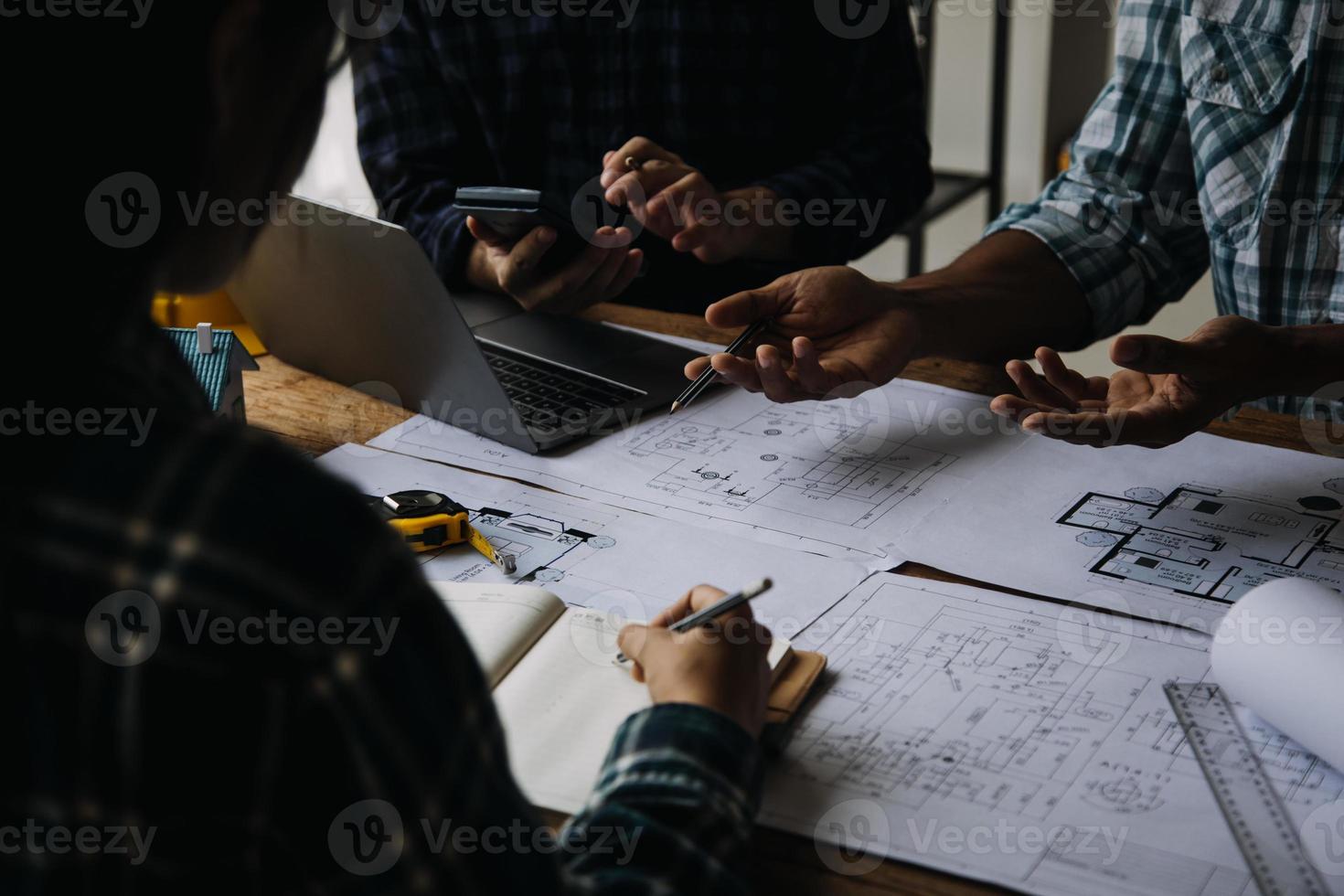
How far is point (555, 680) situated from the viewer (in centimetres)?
76

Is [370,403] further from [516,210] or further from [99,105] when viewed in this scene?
[99,105]

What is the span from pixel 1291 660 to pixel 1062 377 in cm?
42

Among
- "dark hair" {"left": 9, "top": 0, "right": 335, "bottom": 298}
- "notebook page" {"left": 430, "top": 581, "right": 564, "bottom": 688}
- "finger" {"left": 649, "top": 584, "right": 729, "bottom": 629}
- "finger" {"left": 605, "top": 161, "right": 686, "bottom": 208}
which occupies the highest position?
"dark hair" {"left": 9, "top": 0, "right": 335, "bottom": 298}

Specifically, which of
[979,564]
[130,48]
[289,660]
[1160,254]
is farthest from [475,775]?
[1160,254]

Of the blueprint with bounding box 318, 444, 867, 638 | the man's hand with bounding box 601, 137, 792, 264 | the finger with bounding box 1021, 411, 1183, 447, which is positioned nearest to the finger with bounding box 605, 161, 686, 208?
A: the man's hand with bounding box 601, 137, 792, 264

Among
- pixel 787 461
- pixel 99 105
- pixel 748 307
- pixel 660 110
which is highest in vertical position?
pixel 99 105

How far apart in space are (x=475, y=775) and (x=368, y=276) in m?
0.80

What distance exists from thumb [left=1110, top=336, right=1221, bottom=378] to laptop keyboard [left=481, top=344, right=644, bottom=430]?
472mm

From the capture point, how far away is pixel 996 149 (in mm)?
3195

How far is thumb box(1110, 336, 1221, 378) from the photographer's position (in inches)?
37.2

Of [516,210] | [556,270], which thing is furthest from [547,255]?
[516,210]

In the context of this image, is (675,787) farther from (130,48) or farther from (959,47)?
(959,47)

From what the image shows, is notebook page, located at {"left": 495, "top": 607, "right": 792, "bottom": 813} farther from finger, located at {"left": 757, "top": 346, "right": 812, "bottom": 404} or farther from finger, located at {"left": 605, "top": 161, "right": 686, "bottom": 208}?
finger, located at {"left": 605, "top": 161, "right": 686, "bottom": 208}

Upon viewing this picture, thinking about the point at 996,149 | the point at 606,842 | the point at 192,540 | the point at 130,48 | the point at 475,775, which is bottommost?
the point at 996,149
